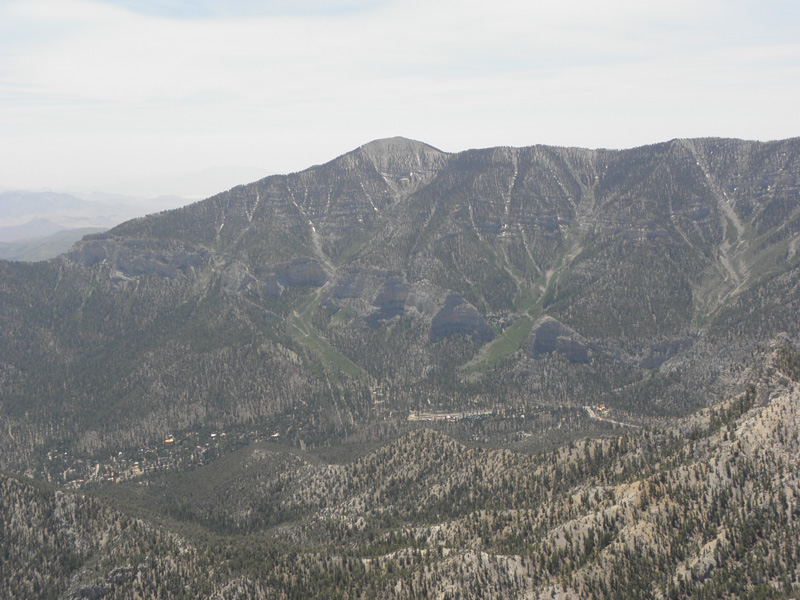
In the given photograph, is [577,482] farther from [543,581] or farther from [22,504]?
[22,504]

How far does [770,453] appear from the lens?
459 feet

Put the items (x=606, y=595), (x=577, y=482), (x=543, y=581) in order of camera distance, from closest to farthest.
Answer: (x=606, y=595)
(x=543, y=581)
(x=577, y=482)

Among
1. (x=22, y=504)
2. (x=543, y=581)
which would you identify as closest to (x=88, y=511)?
(x=22, y=504)

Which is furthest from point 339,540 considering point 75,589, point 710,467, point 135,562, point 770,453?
point 770,453

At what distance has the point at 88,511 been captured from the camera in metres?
190

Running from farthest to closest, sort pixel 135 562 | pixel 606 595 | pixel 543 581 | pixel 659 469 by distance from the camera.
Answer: pixel 135 562 < pixel 659 469 < pixel 543 581 < pixel 606 595

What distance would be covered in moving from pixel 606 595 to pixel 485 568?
28.5 meters

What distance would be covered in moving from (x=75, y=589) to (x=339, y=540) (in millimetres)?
73349

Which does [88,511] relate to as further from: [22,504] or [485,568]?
[485,568]

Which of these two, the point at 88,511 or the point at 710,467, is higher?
the point at 710,467

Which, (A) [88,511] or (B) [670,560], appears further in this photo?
(A) [88,511]

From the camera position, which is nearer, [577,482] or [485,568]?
[485,568]

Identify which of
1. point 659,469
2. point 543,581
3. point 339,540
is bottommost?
point 339,540

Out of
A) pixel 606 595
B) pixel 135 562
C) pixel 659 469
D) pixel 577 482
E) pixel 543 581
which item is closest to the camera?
pixel 606 595
